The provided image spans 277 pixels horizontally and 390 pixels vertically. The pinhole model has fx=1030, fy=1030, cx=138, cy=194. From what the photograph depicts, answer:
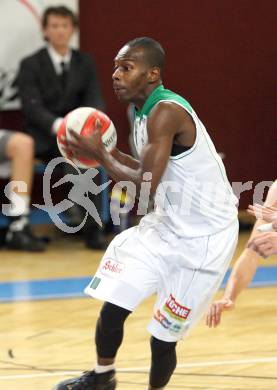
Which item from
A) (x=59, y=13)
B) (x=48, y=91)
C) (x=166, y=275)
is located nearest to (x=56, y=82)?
(x=48, y=91)

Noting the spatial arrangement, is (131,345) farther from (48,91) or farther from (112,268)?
(48,91)

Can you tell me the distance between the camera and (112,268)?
15.1 feet

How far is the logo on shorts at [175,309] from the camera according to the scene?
4523mm

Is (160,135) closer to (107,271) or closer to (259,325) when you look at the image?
(107,271)

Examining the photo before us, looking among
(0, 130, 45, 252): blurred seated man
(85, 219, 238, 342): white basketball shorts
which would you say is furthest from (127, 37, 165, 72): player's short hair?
(0, 130, 45, 252): blurred seated man

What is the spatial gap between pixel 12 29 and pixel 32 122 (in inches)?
36.7

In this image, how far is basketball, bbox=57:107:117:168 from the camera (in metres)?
4.73

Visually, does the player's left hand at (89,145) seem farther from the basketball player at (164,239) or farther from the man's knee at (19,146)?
the man's knee at (19,146)

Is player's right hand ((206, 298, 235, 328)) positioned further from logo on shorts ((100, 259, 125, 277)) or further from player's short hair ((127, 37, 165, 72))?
player's short hair ((127, 37, 165, 72))

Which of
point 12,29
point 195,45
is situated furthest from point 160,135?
point 195,45

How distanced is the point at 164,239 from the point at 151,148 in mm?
477

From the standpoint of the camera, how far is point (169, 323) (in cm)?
452

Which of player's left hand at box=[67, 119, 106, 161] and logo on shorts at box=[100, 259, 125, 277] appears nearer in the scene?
player's left hand at box=[67, 119, 106, 161]

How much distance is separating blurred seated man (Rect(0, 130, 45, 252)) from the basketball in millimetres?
3728
